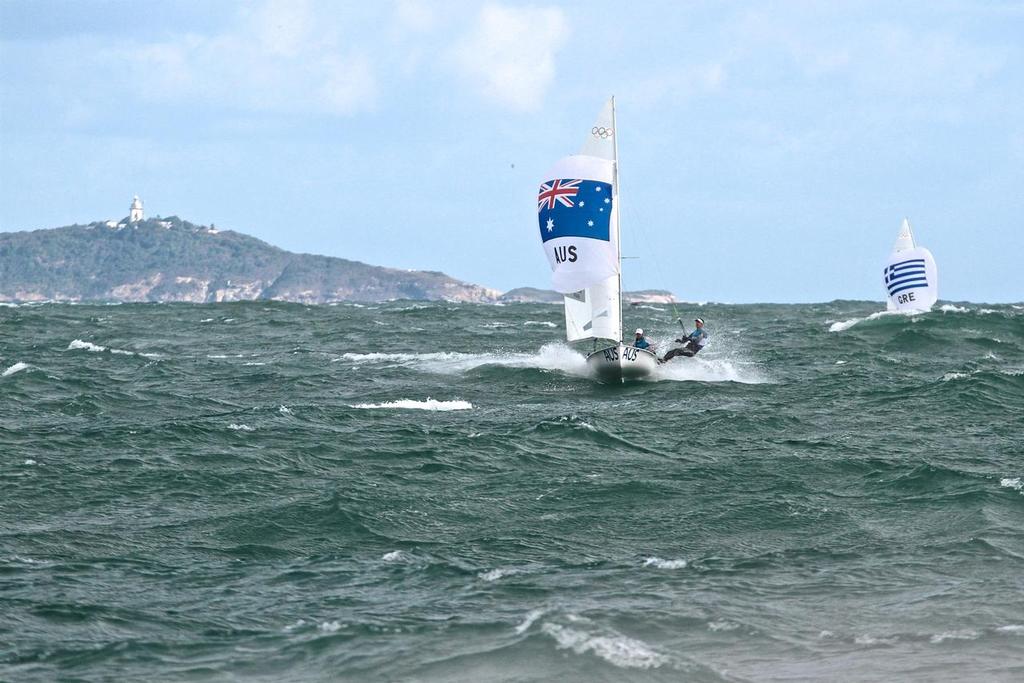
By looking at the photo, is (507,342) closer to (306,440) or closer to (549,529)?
(306,440)

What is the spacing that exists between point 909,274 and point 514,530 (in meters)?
49.0

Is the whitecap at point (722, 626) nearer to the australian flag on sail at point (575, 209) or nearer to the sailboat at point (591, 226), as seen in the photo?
the sailboat at point (591, 226)

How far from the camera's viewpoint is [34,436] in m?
24.1

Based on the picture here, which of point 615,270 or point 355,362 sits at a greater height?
point 615,270

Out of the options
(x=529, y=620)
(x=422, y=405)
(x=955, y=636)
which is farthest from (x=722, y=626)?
(x=422, y=405)

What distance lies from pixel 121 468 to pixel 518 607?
1014 centimetres

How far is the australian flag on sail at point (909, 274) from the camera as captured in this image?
61438 millimetres

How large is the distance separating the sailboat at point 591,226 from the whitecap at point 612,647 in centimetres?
2141

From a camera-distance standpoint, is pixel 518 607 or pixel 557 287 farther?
pixel 557 287

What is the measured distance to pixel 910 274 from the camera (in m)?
61.5

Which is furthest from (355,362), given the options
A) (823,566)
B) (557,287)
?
(823,566)

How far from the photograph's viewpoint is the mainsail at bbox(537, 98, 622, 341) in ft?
111

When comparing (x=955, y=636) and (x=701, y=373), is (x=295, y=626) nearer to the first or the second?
(x=955, y=636)

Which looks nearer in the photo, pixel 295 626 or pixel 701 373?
pixel 295 626
